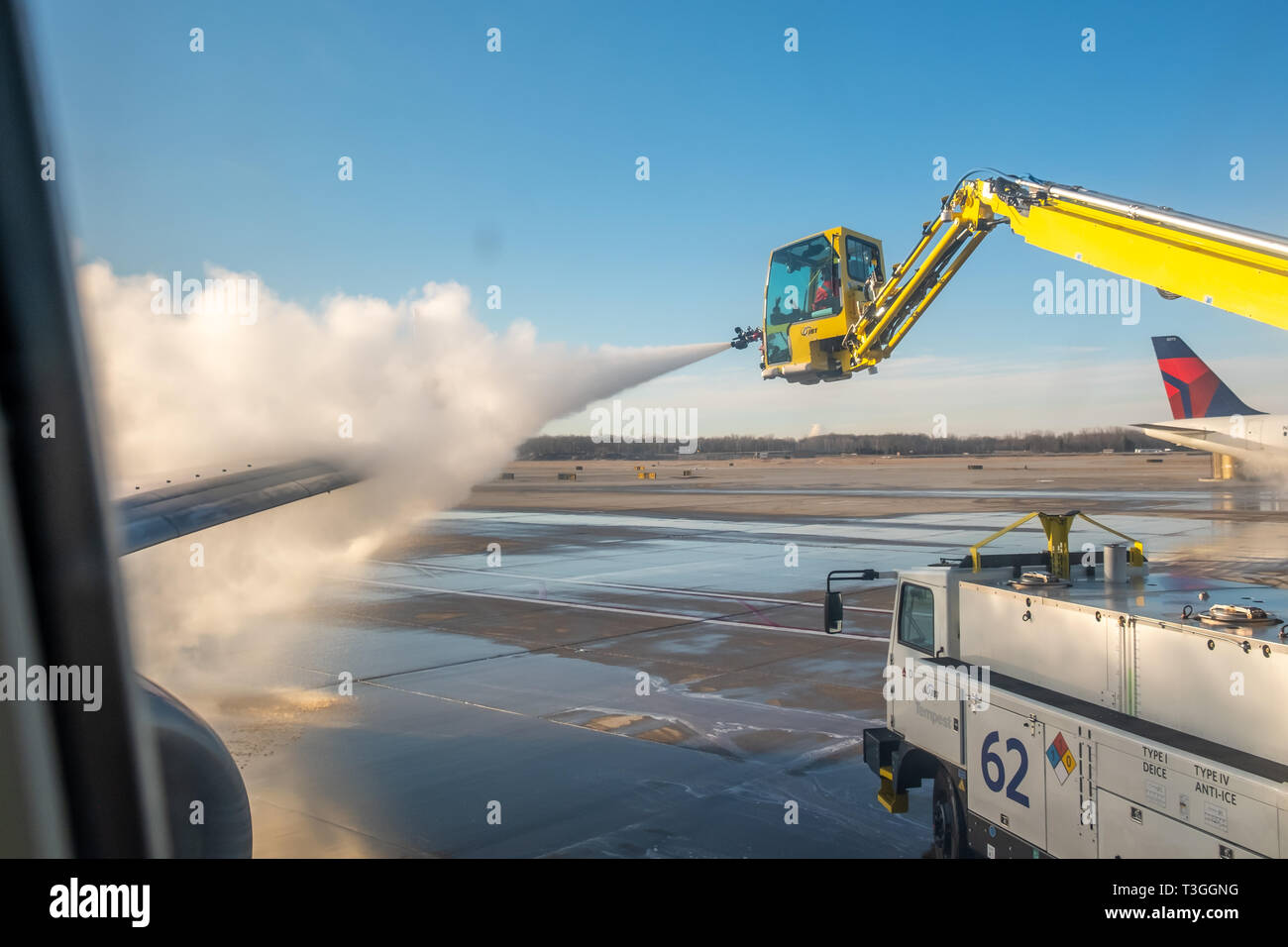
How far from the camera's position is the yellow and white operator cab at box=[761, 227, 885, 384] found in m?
14.8

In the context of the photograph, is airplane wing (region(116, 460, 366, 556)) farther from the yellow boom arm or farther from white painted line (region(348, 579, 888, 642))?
white painted line (region(348, 579, 888, 642))

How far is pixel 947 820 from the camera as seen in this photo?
8.38 m

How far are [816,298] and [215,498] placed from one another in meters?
10.6

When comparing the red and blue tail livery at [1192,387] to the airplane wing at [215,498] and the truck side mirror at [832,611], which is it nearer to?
the truck side mirror at [832,611]

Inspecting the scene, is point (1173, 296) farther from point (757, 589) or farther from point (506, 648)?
point (757, 589)

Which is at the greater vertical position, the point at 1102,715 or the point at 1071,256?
the point at 1071,256

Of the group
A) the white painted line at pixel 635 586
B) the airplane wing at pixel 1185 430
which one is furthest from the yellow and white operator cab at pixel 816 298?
the airplane wing at pixel 1185 430

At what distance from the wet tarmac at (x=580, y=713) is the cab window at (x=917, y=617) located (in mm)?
1811

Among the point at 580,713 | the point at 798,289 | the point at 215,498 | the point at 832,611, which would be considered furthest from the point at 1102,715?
the point at 798,289

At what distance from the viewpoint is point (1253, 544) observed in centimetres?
2950

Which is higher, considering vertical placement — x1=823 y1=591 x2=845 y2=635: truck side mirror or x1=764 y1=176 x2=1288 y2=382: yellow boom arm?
x1=764 y1=176 x2=1288 y2=382: yellow boom arm

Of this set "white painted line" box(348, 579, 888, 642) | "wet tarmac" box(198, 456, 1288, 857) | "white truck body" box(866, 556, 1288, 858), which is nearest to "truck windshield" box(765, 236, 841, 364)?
"white painted line" box(348, 579, 888, 642)

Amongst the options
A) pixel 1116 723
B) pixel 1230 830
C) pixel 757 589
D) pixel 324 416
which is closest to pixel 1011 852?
pixel 1116 723

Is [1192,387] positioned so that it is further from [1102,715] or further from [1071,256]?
[1102,715]
